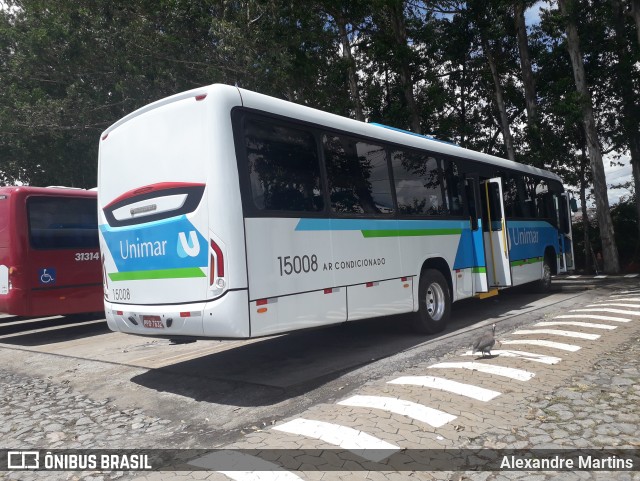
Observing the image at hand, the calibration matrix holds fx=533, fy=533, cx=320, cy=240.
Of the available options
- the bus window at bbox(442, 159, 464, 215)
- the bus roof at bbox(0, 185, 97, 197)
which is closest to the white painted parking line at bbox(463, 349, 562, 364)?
the bus window at bbox(442, 159, 464, 215)

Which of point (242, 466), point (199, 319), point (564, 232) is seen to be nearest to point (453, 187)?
point (199, 319)

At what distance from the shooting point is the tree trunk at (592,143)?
1806cm

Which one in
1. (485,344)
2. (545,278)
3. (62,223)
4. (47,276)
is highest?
(62,223)

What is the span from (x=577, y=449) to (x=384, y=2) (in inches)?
609

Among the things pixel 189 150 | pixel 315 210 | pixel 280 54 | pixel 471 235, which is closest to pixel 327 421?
pixel 315 210

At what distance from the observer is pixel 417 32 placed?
2073 cm

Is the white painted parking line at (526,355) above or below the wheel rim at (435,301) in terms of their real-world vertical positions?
below

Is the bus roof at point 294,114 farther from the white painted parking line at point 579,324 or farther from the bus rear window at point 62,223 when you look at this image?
the bus rear window at point 62,223

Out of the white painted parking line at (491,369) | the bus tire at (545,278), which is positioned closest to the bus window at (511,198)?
the bus tire at (545,278)

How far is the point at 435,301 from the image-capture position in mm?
8914

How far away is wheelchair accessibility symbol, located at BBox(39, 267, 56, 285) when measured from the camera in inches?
424

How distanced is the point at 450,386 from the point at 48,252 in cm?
887

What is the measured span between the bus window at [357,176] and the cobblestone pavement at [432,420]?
2.25 m

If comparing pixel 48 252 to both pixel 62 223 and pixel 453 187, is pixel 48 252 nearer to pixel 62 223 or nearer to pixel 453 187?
pixel 62 223
